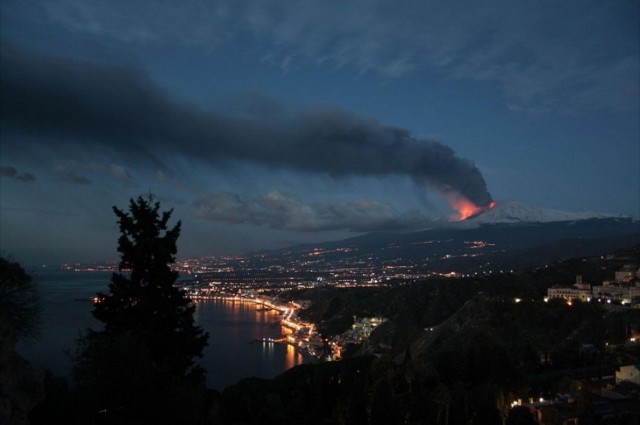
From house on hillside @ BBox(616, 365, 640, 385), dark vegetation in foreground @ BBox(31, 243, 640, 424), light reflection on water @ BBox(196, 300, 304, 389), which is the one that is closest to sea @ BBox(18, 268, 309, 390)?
light reflection on water @ BBox(196, 300, 304, 389)

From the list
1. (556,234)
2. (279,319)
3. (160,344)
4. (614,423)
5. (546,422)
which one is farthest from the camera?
(556,234)

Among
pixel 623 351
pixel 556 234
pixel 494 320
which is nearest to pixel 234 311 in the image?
pixel 494 320

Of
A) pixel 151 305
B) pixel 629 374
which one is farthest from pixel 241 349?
pixel 151 305

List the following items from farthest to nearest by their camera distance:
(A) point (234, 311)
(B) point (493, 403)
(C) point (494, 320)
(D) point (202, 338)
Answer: (A) point (234, 311), (C) point (494, 320), (B) point (493, 403), (D) point (202, 338)

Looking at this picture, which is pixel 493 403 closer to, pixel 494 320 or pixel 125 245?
pixel 125 245

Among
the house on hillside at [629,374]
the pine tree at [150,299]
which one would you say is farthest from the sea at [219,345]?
the house on hillside at [629,374]

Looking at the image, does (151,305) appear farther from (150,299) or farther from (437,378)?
(437,378)

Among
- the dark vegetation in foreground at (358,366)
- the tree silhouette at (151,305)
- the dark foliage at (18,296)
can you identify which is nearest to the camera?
the dark vegetation in foreground at (358,366)

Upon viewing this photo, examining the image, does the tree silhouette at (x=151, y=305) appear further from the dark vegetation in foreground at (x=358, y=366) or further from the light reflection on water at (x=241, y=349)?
the light reflection on water at (x=241, y=349)

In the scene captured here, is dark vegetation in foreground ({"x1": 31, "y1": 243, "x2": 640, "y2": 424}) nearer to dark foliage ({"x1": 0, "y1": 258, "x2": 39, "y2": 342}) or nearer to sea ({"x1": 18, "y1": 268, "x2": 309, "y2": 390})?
dark foliage ({"x1": 0, "y1": 258, "x2": 39, "y2": 342})
